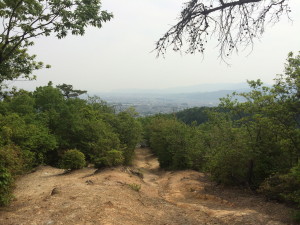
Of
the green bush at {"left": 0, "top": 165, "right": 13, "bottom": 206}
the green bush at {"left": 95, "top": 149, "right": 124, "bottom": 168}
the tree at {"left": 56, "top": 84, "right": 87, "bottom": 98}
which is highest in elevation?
the tree at {"left": 56, "top": 84, "right": 87, "bottom": 98}

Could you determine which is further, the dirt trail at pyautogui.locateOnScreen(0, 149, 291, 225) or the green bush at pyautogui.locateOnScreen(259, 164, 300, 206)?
the green bush at pyautogui.locateOnScreen(259, 164, 300, 206)

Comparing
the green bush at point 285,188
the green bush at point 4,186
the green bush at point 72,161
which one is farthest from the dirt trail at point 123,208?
the green bush at point 72,161

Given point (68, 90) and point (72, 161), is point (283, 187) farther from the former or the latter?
point (68, 90)

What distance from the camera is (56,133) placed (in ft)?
75.4

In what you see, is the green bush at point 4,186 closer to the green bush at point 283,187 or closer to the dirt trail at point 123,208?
the dirt trail at point 123,208

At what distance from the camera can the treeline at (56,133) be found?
16719 millimetres

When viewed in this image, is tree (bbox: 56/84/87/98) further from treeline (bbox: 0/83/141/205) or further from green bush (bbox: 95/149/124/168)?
green bush (bbox: 95/149/124/168)

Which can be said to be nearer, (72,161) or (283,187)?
(283,187)

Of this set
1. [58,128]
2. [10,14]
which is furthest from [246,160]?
[58,128]

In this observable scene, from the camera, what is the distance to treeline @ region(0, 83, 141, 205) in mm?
16719

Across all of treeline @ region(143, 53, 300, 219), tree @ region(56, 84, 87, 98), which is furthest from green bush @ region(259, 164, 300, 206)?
tree @ region(56, 84, 87, 98)

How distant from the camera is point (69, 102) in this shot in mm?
28156

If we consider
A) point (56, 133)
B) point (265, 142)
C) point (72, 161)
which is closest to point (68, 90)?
point (56, 133)

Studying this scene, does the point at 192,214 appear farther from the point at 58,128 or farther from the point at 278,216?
the point at 58,128
